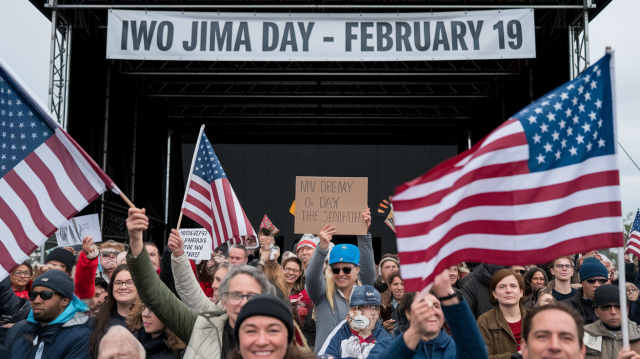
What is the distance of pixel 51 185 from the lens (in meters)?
3.45

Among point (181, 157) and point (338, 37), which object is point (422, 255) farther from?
point (181, 157)

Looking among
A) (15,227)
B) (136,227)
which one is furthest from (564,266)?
(15,227)

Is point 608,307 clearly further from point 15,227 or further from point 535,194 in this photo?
point 15,227

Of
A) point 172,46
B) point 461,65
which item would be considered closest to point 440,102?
point 461,65

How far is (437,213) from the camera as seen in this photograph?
8.98 ft

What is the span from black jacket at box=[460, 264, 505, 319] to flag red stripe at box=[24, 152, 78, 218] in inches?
137

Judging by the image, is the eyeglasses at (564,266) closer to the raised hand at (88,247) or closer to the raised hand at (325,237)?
the raised hand at (325,237)

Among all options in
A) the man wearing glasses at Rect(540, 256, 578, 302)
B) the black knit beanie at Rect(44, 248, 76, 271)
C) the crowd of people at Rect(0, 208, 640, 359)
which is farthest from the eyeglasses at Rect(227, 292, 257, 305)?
the man wearing glasses at Rect(540, 256, 578, 302)

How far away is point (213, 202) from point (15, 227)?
2.52 metres

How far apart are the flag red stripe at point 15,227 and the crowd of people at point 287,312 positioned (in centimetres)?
62

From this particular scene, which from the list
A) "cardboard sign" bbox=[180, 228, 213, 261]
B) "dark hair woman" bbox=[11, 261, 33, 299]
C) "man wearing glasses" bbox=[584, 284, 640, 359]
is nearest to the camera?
"man wearing glasses" bbox=[584, 284, 640, 359]

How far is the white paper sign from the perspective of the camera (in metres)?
8.45

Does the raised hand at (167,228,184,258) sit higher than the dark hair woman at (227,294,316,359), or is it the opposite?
the raised hand at (167,228,184,258)

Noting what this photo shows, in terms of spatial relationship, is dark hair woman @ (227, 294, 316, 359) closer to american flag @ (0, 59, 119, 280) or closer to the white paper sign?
american flag @ (0, 59, 119, 280)
